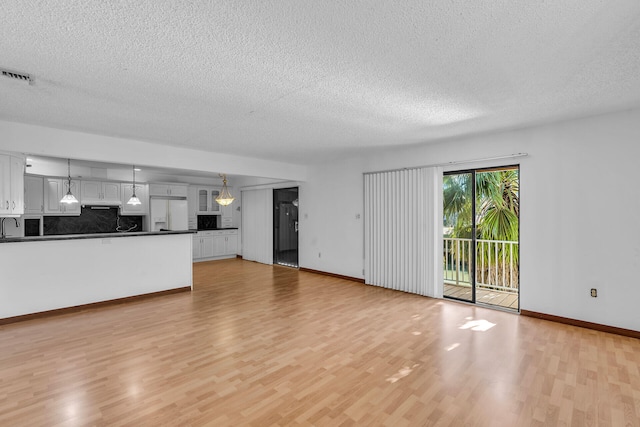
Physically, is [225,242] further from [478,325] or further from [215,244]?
[478,325]

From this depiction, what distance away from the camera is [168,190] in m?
8.04

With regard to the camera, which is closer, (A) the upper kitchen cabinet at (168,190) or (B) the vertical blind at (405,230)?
(B) the vertical blind at (405,230)

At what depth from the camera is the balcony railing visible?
5302 millimetres

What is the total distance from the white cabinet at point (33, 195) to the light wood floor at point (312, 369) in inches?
135

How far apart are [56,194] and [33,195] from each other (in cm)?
37

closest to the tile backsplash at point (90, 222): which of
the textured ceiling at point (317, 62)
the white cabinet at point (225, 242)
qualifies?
the white cabinet at point (225, 242)

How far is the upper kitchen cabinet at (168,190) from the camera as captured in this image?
779 centimetres

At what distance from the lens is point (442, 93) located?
9.56 ft

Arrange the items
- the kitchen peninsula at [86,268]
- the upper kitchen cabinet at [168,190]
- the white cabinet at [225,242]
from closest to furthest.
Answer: the kitchen peninsula at [86,268], the upper kitchen cabinet at [168,190], the white cabinet at [225,242]

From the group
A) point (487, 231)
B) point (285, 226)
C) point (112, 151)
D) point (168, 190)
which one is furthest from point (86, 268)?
point (487, 231)

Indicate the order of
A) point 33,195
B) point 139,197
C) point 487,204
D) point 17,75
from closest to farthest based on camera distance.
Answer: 1. point 17,75
2. point 487,204
3. point 33,195
4. point 139,197

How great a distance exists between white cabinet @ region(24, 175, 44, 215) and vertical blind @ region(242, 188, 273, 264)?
454 cm

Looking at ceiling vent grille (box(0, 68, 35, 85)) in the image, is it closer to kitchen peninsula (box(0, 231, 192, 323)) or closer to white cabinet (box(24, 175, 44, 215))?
kitchen peninsula (box(0, 231, 192, 323))

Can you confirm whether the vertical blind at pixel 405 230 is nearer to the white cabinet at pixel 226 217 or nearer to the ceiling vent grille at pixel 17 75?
the ceiling vent grille at pixel 17 75
